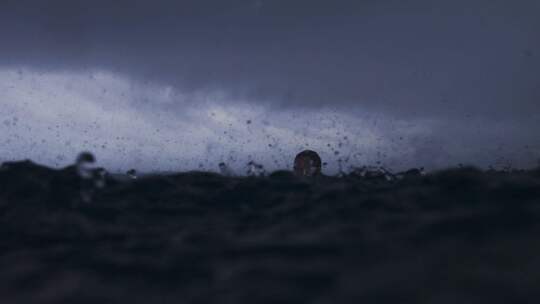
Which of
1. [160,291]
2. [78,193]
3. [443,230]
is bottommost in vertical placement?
[160,291]

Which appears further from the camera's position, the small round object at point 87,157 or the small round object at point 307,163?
the small round object at point 307,163

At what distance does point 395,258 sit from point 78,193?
764cm

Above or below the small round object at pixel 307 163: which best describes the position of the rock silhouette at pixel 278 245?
below

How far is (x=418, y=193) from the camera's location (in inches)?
392

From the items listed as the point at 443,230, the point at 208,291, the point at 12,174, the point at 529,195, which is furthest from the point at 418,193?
the point at 12,174

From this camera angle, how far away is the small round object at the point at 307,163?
70.6 ft

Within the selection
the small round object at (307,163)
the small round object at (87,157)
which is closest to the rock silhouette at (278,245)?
the small round object at (87,157)

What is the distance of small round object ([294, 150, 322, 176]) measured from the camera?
21.5m

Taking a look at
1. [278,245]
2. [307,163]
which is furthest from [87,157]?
[307,163]

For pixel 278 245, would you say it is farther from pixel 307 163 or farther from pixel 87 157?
pixel 307 163

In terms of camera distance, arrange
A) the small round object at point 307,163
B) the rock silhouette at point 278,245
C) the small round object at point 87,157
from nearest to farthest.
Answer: the rock silhouette at point 278,245 → the small round object at point 87,157 → the small round object at point 307,163

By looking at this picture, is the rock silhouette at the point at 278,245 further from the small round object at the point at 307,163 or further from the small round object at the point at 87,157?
the small round object at the point at 307,163

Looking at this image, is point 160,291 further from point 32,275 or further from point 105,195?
point 105,195

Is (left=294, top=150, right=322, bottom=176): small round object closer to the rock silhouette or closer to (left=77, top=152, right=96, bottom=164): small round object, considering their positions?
the rock silhouette
